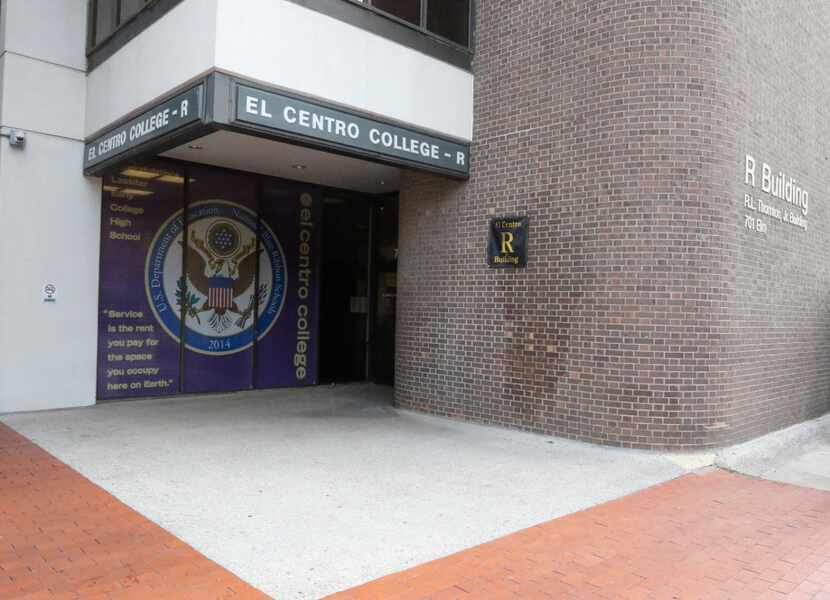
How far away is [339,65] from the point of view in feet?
24.1

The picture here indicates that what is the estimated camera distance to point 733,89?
7445mm

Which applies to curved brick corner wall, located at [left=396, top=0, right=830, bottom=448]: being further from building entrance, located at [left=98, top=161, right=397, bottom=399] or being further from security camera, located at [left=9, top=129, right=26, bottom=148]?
security camera, located at [left=9, top=129, right=26, bottom=148]

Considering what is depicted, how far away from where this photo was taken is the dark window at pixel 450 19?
8.62m

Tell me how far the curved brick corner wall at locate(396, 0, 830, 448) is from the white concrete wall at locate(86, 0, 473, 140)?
86cm

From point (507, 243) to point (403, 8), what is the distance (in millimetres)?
3190

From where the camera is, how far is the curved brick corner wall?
7.17 meters

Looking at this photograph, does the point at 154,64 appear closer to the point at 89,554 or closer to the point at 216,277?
the point at 216,277

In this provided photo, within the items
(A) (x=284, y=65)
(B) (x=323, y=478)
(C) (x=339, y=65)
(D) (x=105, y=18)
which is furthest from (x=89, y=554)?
(D) (x=105, y=18)

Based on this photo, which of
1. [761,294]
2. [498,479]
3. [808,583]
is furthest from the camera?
[761,294]

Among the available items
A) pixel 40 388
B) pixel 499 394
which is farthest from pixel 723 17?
pixel 40 388

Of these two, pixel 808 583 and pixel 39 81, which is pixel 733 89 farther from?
pixel 39 81

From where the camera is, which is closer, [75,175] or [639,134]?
[639,134]

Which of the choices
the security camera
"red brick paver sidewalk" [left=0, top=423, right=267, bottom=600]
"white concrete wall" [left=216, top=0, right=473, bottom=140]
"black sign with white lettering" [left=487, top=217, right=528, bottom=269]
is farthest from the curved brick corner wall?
the security camera

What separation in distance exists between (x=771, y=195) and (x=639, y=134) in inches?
89.7
